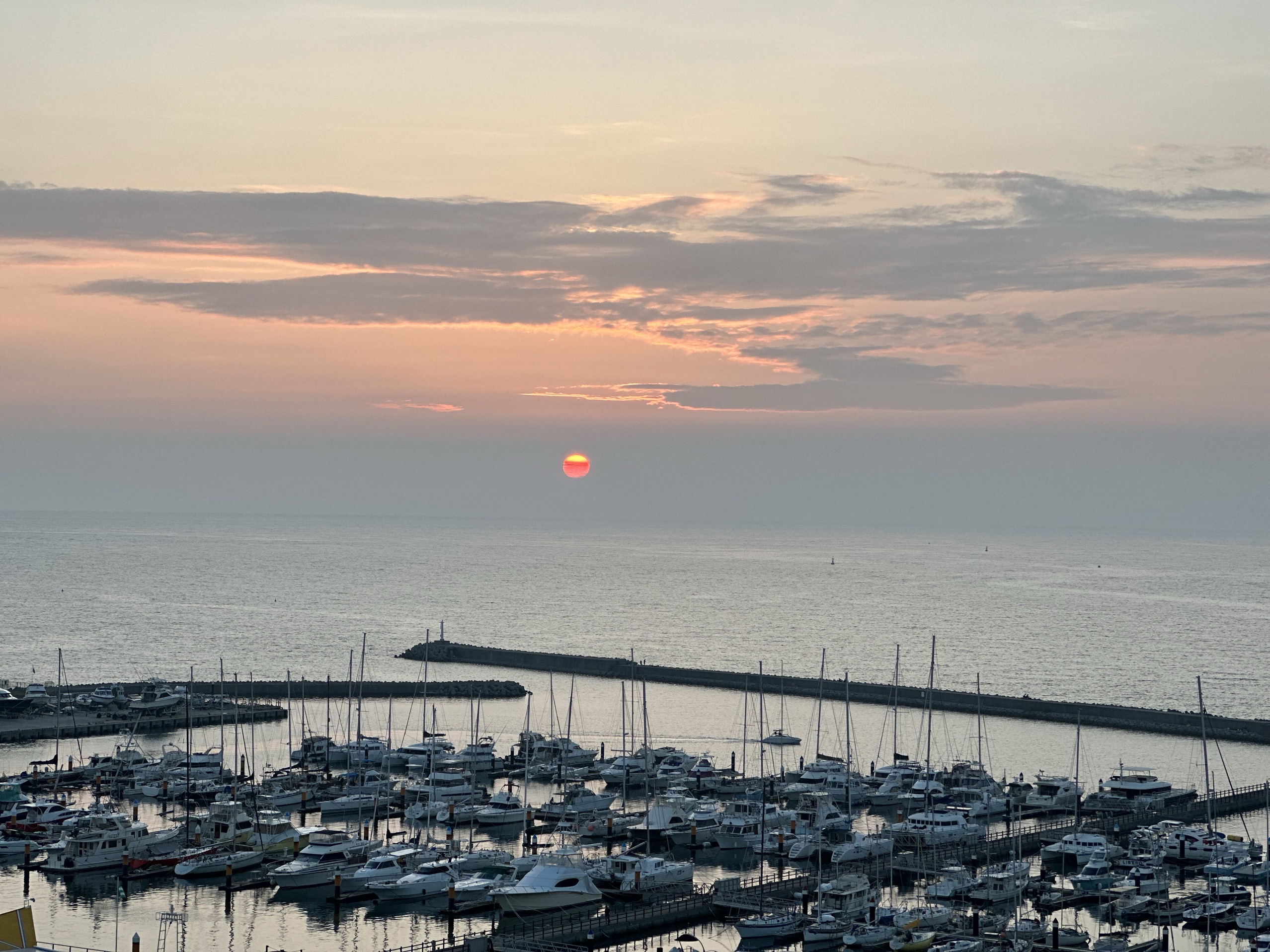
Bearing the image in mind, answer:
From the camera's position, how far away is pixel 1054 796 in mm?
64062

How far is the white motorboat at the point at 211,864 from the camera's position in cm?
5028

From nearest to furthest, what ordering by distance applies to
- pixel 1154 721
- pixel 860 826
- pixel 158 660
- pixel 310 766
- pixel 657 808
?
pixel 657 808 → pixel 860 826 → pixel 310 766 → pixel 1154 721 → pixel 158 660

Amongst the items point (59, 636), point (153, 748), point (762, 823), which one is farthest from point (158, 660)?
point (762, 823)

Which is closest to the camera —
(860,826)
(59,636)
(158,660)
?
(860,826)

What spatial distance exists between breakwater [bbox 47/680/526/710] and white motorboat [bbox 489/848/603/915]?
5246cm

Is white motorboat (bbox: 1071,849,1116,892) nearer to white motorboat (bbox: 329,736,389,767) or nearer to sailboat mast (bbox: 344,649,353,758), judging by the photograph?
white motorboat (bbox: 329,736,389,767)

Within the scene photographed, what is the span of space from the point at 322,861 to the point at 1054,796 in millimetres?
32361

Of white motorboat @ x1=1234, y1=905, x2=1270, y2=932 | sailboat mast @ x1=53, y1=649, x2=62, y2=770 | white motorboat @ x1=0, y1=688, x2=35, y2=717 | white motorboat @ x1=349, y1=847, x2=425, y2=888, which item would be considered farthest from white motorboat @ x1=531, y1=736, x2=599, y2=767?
white motorboat @ x1=1234, y1=905, x2=1270, y2=932

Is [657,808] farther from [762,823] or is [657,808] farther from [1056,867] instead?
[1056,867]

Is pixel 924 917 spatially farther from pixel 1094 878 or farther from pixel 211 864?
pixel 211 864

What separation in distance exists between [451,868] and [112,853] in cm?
1239

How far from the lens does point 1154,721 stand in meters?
91.9

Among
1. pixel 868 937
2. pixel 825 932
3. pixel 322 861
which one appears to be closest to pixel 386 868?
pixel 322 861

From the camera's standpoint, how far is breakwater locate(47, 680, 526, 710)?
10025 centimetres
